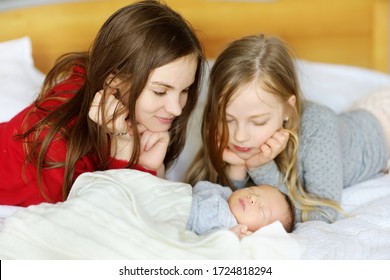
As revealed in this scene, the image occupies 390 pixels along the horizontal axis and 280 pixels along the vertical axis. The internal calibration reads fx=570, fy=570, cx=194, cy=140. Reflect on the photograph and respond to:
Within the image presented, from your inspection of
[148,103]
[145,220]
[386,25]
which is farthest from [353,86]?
[145,220]

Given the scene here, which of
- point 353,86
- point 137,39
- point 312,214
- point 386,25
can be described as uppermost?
point 137,39

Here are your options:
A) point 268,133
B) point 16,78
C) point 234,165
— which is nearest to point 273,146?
point 268,133

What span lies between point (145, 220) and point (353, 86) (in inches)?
44.7

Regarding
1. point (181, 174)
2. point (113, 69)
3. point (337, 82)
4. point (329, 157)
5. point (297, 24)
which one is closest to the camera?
point (113, 69)

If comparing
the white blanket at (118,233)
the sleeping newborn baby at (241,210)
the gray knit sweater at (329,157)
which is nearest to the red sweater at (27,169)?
the white blanket at (118,233)

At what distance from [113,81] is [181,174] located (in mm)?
502

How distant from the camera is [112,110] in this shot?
4.51 feet

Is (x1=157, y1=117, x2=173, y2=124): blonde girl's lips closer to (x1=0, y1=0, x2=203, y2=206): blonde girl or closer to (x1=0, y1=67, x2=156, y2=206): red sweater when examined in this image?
(x1=0, y1=0, x2=203, y2=206): blonde girl

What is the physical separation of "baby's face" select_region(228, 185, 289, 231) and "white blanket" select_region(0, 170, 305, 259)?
85 mm

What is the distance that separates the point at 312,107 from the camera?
165 cm

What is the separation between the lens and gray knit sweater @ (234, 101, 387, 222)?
5.07 ft

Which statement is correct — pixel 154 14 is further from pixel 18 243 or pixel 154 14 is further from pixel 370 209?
pixel 370 209

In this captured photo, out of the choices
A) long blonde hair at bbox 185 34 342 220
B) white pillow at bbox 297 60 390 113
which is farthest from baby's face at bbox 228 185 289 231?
white pillow at bbox 297 60 390 113

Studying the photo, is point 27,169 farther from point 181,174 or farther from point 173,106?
point 181,174
